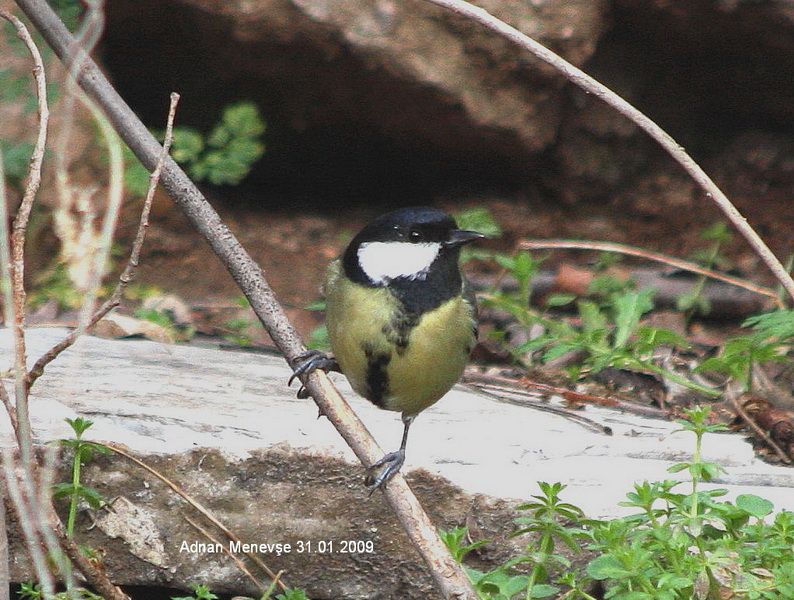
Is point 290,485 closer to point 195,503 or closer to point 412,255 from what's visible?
point 195,503

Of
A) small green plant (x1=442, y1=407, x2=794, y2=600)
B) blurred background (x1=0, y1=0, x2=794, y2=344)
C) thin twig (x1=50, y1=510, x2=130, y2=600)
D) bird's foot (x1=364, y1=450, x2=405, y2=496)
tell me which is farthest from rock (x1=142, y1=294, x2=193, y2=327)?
small green plant (x1=442, y1=407, x2=794, y2=600)

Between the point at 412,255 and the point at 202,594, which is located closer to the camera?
the point at 202,594

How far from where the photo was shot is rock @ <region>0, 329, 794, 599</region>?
3260mm

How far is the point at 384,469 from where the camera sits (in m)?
2.93

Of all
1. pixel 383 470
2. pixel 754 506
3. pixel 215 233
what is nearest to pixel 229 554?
pixel 383 470

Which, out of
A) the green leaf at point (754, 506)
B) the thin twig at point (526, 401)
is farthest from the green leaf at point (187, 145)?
the green leaf at point (754, 506)

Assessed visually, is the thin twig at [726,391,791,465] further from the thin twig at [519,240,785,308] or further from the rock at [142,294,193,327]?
the rock at [142,294,193,327]

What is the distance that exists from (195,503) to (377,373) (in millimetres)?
616

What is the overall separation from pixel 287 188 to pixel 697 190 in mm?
2296

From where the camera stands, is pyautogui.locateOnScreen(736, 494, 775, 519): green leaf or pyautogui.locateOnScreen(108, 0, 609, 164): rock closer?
pyautogui.locateOnScreen(736, 494, 775, 519): green leaf

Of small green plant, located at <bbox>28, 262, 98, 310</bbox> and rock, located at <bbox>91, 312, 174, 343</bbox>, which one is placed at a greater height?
rock, located at <bbox>91, 312, 174, 343</bbox>

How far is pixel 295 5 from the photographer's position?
5543 mm

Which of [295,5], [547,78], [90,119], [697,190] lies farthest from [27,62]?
[697,190]

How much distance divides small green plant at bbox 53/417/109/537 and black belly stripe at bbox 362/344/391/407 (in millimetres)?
744
